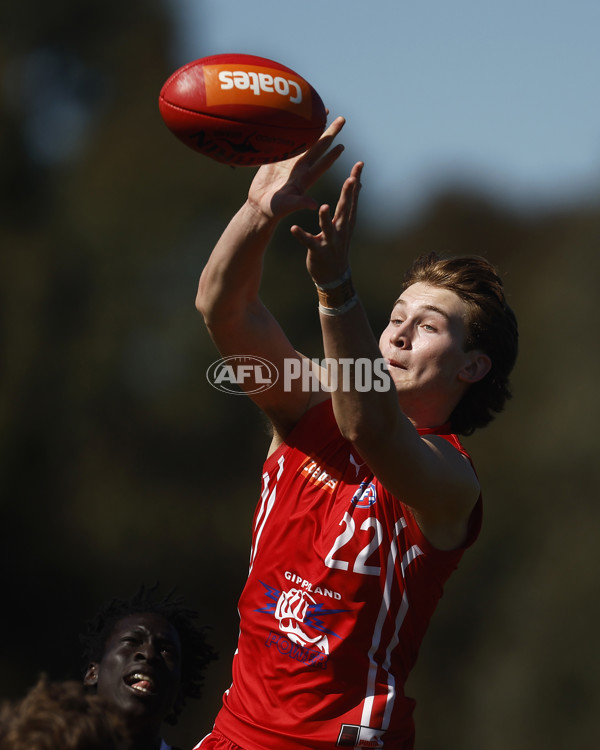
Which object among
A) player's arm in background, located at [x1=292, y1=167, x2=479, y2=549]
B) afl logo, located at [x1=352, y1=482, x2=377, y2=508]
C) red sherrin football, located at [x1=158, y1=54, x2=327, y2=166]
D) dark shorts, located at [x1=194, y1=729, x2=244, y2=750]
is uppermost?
red sherrin football, located at [x1=158, y1=54, x2=327, y2=166]

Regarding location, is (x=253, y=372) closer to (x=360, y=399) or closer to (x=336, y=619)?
(x=360, y=399)

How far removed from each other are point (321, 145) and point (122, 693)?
7.65 ft

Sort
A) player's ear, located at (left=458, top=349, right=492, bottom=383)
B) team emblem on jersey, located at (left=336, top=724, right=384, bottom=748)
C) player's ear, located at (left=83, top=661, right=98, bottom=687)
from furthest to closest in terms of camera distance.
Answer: player's ear, located at (left=83, top=661, right=98, bottom=687), player's ear, located at (left=458, top=349, right=492, bottom=383), team emblem on jersey, located at (left=336, top=724, right=384, bottom=748)

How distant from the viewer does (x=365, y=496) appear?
4.05m

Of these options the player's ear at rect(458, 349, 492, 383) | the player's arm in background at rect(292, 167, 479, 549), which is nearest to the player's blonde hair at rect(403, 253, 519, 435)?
the player's ear at rect(458, 349, 492, 383)

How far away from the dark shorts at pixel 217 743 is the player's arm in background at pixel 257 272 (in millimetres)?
1176

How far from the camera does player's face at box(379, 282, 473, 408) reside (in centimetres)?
427

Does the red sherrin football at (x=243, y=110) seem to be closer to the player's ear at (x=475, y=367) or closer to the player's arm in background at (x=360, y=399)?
the player's arm in background at (x=360, y=399)

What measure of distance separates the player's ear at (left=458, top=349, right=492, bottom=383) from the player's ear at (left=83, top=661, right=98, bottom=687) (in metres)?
2.04

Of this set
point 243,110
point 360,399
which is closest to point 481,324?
point 360,399

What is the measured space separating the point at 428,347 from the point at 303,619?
1097 mm

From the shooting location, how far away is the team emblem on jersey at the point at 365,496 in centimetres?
403

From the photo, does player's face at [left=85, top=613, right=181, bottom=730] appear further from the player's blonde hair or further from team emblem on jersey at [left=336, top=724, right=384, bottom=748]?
the player's blonde hair

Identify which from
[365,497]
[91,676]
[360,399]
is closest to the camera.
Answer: [360,399]
